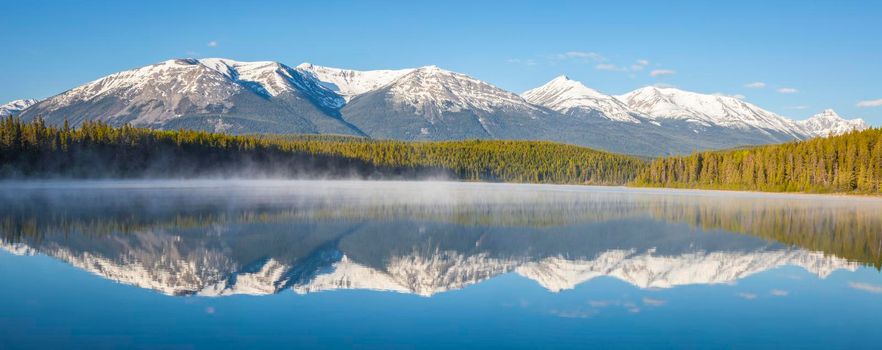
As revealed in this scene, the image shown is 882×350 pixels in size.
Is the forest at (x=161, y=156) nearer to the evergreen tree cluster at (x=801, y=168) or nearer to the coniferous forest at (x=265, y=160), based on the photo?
the coniferous forest at (x=265, y=160)

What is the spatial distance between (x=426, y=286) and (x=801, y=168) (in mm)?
112139

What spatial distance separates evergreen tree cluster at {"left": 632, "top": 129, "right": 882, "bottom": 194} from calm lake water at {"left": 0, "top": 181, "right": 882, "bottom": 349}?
7530 cm

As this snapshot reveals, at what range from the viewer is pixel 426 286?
20328 millimetres

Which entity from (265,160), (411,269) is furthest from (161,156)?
(411,269)

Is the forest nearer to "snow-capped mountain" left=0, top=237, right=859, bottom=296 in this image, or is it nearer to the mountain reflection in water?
the mountain reflection in water

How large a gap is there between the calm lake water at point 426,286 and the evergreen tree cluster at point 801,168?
7530 centimetres

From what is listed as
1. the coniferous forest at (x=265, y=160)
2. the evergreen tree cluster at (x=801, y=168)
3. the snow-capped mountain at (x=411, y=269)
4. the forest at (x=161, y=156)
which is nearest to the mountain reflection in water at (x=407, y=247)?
the snow-capped mountain at (x=411, y=269)

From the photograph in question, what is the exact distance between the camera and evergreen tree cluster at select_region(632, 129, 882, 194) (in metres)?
102

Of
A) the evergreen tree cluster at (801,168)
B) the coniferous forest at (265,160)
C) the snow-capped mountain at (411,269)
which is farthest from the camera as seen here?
the coniferous forest at (265,160)

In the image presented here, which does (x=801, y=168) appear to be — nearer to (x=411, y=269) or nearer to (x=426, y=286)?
(x=411, y=269)

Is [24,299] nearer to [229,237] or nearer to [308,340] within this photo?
[308,340]

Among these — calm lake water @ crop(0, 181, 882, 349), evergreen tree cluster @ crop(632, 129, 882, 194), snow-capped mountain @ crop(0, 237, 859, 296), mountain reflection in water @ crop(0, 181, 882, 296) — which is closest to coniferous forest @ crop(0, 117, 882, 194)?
evergreen tree cluster @ crop(632, 129, 882, 194)

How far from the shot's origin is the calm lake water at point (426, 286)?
14812mm

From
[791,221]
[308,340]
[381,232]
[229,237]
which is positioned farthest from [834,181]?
[308,340]
